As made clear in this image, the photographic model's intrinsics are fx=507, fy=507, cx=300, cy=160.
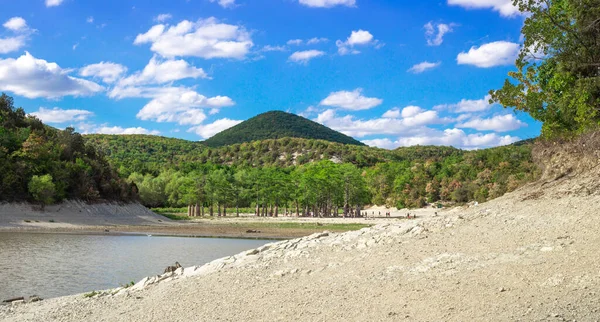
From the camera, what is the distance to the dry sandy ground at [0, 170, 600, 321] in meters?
9.23

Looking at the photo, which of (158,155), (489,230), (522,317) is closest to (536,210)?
(489,230)

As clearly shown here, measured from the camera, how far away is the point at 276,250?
52.3ft

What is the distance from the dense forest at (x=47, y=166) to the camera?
6172 cm

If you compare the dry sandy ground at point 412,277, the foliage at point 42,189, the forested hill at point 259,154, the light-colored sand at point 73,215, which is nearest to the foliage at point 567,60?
the dry sandy ground at point 412,277

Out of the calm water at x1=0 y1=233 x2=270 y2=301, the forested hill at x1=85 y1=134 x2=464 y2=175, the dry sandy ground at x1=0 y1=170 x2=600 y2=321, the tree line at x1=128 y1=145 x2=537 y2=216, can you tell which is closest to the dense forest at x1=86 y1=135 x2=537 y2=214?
the tree line at x1=128 y1=145 x2=537 y2=216

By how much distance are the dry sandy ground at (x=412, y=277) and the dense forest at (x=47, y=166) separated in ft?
176

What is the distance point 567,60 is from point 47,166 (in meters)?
67.4

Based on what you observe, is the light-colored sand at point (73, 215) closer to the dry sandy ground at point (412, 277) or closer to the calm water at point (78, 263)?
the calm water at point (78, 263)

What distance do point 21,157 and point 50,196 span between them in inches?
325

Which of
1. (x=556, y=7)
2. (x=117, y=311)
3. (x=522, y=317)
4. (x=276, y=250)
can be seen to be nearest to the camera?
(x=522, y=317)

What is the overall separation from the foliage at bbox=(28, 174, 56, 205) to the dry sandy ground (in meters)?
52.3

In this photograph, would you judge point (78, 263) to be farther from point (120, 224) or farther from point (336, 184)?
point (336, 184)

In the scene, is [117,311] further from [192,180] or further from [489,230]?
[192,180]

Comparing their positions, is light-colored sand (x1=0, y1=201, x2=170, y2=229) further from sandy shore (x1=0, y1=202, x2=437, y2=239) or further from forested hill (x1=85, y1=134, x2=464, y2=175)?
forested hill (x1=85, y1=134, x2=464, y2=175)
